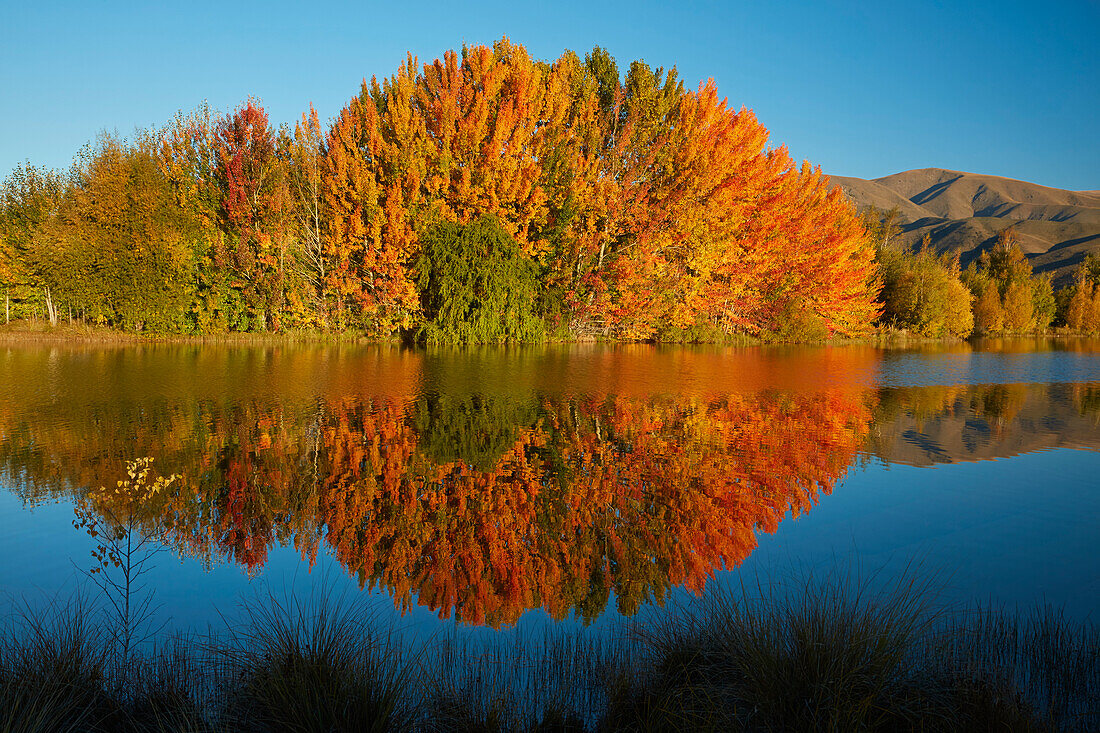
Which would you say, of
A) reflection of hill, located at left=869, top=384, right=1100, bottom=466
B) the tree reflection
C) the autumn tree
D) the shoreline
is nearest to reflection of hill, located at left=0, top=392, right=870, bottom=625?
the tree reflection

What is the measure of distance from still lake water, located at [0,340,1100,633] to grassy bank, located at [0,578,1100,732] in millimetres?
778

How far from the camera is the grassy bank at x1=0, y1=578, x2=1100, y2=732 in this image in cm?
346

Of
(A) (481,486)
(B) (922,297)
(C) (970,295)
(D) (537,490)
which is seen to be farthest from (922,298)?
(A) (481,486)

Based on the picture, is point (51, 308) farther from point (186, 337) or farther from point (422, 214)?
point (422, 214)

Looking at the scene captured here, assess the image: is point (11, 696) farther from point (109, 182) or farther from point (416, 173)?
point (109, 182)

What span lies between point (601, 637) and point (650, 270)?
31.4 m

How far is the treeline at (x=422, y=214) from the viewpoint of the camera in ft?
104

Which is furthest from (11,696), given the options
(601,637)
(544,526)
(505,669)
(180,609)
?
(544,526)

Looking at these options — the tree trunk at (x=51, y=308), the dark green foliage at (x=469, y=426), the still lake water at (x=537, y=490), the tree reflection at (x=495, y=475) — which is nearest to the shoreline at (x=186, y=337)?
the tree trunk at (x=51, y=308)

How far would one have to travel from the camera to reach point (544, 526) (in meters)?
7.13

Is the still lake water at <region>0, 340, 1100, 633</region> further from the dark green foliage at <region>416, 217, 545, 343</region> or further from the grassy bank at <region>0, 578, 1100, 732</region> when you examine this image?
the dark green foliage at <region>416, 217, 545, 343</region>

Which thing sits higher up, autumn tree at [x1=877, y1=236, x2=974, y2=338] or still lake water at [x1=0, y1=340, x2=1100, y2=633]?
autumn tree at [x1=877, y1=236, x2=974, y2=338]

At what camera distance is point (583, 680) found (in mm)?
4176

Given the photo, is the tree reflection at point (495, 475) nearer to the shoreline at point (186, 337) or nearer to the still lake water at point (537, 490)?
the still lake water at point (537, 490)
